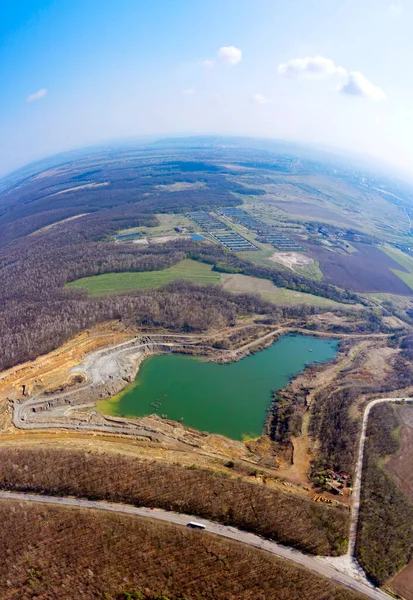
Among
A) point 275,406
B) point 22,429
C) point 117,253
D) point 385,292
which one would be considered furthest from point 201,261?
point 22,429

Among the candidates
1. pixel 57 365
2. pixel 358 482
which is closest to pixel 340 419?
pixel 358 482

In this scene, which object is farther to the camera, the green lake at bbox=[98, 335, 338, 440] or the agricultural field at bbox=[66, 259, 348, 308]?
the agricultural field at bbox=[66, 259, 348, 308]

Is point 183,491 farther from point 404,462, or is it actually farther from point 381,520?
point 404,462

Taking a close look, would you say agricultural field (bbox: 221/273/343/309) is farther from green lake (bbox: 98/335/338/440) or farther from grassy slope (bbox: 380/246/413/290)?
grassy slope (bbox: 380/246/413/290)

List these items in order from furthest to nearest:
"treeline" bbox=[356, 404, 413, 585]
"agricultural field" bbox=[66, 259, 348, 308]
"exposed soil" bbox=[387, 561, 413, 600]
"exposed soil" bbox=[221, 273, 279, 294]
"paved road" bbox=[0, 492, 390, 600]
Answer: "exposed soil" bbox=[221, 273, 279, 294]
"agricultural field" bbox=[66, 259, 348, 308]
"treeline" bbox=[356, 404, 413, 585]
"paved road" bbox=[0, 492, 390, 600]
"exposed soil" bbox=[387, 561, 413, 600]

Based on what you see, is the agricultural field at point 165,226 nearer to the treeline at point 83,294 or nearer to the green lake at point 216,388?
the treeline at point 83,294

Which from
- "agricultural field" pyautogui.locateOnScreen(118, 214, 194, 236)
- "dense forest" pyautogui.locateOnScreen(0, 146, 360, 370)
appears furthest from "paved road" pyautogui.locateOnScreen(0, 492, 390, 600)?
"agricultural field" pyautogui.locateOnScreen(118, 214, 194, 236)

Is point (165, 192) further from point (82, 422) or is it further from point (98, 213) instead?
point (82, 422)
